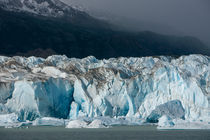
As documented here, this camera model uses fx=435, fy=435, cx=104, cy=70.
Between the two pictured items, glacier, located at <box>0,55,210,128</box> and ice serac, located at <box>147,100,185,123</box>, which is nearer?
ice serac, located at <box>147,100,185,123</box>

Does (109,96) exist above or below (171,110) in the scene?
above

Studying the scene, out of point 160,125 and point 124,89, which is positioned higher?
point 124,89

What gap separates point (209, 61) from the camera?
56188 mm

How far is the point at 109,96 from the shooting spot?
46.1m

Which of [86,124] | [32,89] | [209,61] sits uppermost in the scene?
[209,61]

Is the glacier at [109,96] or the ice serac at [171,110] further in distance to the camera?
the glacier at [109,96]

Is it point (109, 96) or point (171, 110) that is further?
point (109, 96)

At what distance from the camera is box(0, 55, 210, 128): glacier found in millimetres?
40344

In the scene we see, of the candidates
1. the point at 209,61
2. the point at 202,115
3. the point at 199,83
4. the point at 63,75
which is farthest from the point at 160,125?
the point at 209,61

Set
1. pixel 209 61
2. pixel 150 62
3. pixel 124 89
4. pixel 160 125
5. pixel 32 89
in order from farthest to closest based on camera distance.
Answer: pixel 150 62, pixel 209 61, pixel 124 89, pixel 32 89, pixel 160 125

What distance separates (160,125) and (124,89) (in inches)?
413

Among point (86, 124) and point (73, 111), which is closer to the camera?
point (86, 124)

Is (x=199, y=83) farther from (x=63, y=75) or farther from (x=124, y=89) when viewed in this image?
(x=63, y=75)

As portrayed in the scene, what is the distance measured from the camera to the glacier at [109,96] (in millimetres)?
40344
